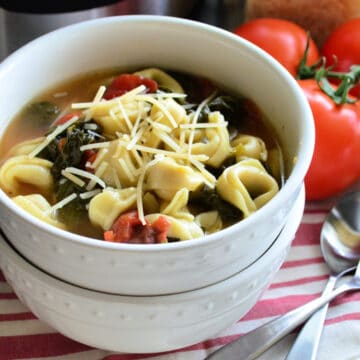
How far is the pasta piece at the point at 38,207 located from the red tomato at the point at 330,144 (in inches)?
29.9

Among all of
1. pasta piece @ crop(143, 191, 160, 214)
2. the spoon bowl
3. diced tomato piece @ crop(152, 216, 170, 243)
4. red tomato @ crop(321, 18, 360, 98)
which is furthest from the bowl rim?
red tomato @ crop(321, 18, 360, 98)

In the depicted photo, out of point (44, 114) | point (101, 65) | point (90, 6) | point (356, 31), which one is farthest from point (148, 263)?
point (356, 31)

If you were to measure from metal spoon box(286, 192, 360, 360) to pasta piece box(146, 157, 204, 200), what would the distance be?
1.39 ft

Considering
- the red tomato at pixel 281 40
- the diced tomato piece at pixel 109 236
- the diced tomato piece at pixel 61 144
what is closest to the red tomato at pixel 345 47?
the red tomato at pixel 281 40

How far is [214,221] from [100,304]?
0.95ft

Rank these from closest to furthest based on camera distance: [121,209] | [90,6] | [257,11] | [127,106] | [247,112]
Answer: [121,209] → [127,106] → [247,112] → [90,6] → [257,11]

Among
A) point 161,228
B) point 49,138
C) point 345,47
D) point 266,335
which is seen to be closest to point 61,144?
point 49,138

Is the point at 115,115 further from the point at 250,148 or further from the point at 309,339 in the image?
the point at 309,339

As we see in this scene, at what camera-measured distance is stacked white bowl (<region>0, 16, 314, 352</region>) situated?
1.15 meters

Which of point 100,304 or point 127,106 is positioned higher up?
point 127,106

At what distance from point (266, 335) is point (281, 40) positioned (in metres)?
0.94

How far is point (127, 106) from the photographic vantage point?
1497 millimetres

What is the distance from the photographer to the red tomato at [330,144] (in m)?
1.83

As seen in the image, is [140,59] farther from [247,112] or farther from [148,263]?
[148,263]
